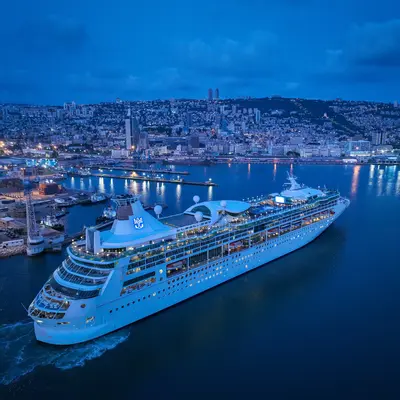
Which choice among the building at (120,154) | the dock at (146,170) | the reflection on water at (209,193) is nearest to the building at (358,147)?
the dock at (146,170)

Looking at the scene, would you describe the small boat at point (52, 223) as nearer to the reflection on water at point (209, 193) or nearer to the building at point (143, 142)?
the reflection on water at point (209, 193)

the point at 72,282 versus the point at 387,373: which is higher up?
the point at 72,282

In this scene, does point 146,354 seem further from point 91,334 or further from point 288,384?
point 288,384

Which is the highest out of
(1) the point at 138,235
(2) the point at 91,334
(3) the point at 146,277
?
(1) the point at 138,235

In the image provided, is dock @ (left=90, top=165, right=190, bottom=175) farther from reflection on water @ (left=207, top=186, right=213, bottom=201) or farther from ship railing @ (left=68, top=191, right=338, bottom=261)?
ship railing @ (left=68, top=191, right=338, bottom=261)

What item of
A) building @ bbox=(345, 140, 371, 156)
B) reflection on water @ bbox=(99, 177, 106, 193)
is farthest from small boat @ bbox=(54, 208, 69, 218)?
building @ bbox=(345, 140, 371, 156)

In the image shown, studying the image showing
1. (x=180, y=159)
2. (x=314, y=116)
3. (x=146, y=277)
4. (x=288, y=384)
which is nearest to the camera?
(x=288, y=384)

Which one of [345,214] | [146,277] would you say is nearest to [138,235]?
[146,277]
